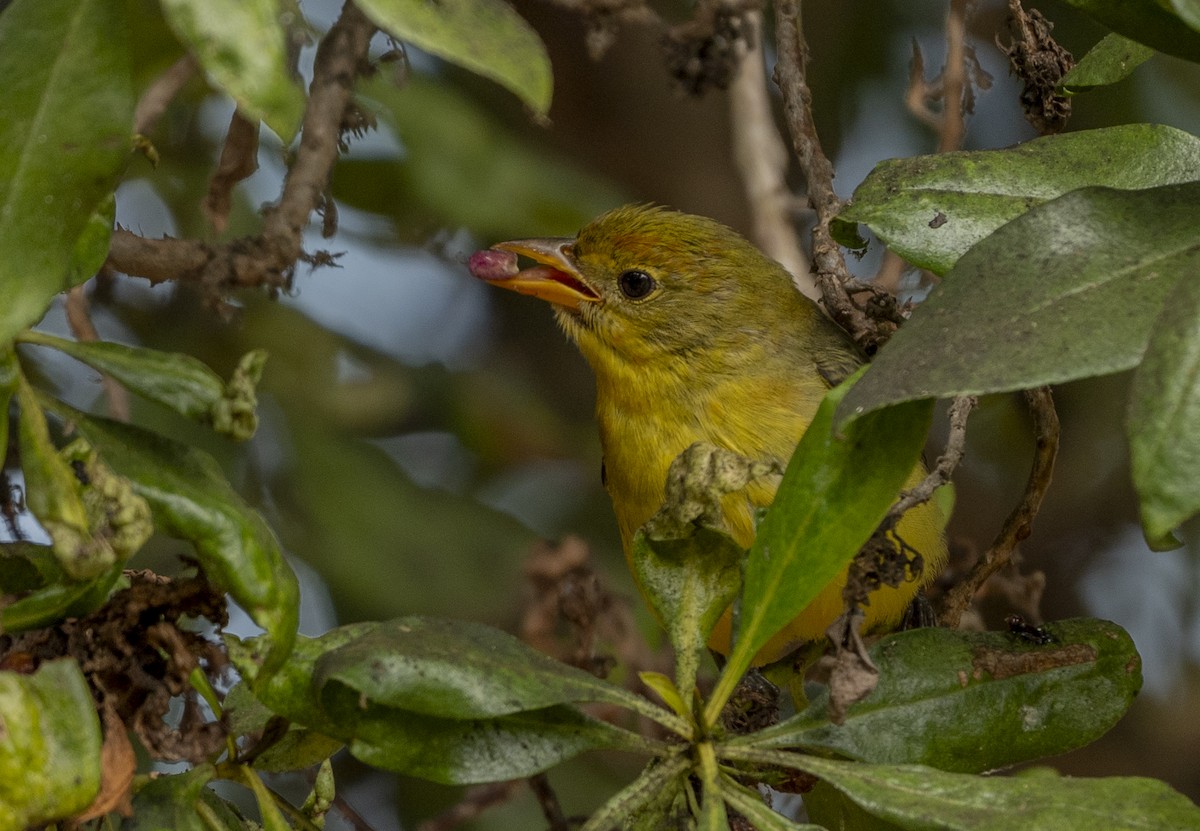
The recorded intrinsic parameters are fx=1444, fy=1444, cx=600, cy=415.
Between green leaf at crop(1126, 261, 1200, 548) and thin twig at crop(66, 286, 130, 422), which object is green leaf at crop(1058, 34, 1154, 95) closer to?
green leaf at crop(1126, 261, 1200, 548)

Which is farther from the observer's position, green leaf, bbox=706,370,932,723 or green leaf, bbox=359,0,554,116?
green leaf, bbox=706,370,932,723

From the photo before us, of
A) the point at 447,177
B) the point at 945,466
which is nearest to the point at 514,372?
the point at 447,177

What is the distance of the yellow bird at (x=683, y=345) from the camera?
10.7 feet

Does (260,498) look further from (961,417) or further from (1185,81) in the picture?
(1185,81)

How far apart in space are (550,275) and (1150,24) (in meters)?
2.40

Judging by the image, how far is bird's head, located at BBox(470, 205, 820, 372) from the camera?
3701 mm

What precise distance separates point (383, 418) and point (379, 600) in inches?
31.3

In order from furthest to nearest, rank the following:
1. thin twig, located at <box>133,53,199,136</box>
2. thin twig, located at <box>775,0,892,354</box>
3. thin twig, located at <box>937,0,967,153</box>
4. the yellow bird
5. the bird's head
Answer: the bird's head < the yellow bird < thin twig, located at <box>937,0,967,153</box> < thin twig, located at <box>133,53,199,136</box> < thin twig, located at <box>775,0,892,354</box>

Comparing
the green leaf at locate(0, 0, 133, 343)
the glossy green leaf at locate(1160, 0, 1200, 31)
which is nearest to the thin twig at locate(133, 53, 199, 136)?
the green leaf at locate(0, 0, 133, 343)

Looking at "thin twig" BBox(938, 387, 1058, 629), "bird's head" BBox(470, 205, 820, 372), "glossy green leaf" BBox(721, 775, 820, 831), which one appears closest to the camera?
"glossy green leaf" BBox(721, 775, 820, 831)

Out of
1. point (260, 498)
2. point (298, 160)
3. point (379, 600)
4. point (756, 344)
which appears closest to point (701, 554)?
point (298, 160)

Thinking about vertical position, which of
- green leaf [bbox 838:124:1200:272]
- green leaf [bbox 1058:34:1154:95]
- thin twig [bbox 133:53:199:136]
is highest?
green leaf [bbox 1058:34:1154:95]

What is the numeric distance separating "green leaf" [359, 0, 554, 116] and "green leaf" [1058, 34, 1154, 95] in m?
0.87

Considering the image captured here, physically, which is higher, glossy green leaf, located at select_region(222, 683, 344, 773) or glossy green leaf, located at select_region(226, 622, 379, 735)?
glossy green leaf, located at select_region(226, 622, 379, 735)
